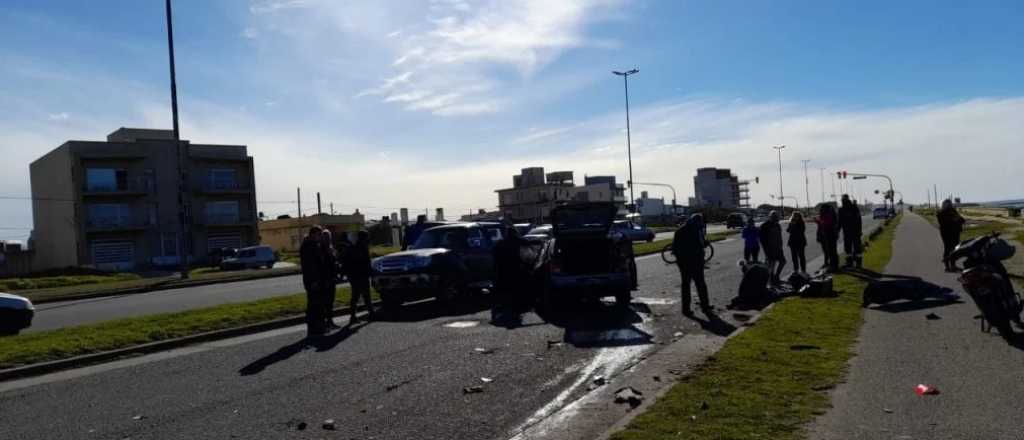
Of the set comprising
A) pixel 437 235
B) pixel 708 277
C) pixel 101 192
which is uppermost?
pixel 101 192

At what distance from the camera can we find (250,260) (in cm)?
4912

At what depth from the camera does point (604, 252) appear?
15.2m

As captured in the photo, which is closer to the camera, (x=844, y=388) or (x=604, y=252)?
(x=844, y=388)

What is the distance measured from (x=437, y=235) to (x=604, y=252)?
4473 mm

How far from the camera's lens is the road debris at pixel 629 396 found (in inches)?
284

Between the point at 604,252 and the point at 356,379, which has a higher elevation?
the point at 604,252

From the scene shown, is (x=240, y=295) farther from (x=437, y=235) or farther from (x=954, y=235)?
(x=954, y=235)

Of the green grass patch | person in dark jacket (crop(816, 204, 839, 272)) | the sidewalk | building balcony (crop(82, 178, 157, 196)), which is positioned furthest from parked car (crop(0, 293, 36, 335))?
building balcony (crop(82, 178, 157, 196))

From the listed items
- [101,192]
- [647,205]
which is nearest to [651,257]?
[101,192]

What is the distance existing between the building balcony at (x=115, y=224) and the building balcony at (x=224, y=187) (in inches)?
186

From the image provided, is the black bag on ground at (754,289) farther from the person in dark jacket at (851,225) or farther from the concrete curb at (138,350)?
the concrete curb at (138,350)

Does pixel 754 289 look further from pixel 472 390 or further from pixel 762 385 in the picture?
pixel 472 390

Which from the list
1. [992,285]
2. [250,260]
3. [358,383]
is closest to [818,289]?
[992,285]

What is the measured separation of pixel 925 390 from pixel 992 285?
9.17 feet
